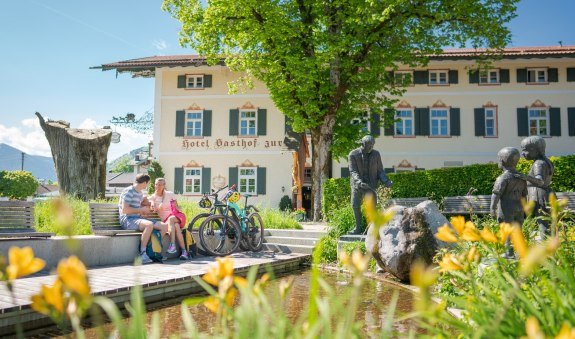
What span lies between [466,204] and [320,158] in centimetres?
635

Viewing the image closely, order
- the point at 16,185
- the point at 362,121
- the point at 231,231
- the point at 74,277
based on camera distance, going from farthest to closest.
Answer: the point at 16,185 → the point at 362,121 → the point at 231,231 → the point at 74,277

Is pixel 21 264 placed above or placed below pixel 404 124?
below

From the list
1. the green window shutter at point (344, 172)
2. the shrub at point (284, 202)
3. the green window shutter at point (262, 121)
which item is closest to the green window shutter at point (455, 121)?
the green window shutter at point (344, 172)

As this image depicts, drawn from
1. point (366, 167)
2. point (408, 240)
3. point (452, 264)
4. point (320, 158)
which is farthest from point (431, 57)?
point (452, 264)

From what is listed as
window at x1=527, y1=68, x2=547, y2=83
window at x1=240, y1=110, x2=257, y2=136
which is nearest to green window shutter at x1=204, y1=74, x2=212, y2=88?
window at x1=240, y1=110, x2=257, y2=136

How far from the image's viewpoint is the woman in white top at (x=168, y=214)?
315 inches

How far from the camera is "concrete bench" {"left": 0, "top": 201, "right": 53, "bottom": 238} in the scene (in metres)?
6.32

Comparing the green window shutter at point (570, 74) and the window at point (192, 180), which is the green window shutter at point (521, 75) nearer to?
the green window shutter at point (570, 74)

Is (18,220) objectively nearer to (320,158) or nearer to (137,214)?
(137,214)

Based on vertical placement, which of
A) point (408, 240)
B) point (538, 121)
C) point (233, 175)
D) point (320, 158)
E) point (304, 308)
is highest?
point (538, 121)

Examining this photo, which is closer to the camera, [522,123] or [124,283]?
[124,283]

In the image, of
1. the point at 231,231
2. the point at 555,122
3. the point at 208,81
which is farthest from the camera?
the point at 208,81

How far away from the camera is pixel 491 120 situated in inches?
Result: 898

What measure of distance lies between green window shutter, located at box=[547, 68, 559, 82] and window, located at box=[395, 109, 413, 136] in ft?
20.9
